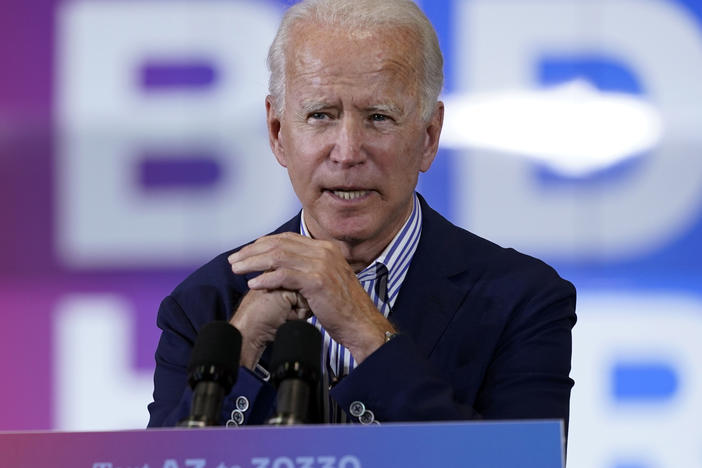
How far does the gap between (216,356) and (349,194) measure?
2.49 ft

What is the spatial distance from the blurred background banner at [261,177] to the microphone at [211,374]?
6.96 feet

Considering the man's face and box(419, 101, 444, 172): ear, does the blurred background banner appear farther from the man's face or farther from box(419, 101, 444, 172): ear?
the man's face

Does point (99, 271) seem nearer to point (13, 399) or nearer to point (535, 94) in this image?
point (13, 399)

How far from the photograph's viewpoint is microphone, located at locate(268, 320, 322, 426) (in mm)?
1188

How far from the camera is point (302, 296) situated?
176 cm

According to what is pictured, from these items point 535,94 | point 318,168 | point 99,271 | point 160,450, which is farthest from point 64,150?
point 160,450

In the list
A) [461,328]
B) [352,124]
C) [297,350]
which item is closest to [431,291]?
[461,328]

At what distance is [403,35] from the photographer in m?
1.95

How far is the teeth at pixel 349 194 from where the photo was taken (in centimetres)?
194

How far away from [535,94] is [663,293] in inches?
29.3

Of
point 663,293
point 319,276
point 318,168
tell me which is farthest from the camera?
point 663,293

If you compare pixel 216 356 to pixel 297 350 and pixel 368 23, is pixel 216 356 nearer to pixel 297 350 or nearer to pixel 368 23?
pixel 297 350

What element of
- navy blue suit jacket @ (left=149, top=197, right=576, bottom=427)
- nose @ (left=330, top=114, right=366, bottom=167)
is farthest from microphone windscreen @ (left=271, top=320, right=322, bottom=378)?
nose @ (left=330, top=114, right=366, bottom=167)

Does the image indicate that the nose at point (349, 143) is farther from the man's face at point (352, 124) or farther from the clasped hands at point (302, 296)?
the clasped hands at point (302, 296)
